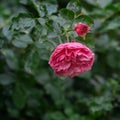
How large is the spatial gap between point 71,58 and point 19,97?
0.65 m

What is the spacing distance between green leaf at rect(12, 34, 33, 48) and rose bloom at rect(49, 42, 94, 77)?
0.42 m

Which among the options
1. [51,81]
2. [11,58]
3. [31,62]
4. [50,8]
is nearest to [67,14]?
[50,8]

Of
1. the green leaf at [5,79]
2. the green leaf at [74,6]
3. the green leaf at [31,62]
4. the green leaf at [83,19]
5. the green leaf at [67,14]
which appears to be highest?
the green leaf at [74,6]

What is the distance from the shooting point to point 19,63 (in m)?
1.87

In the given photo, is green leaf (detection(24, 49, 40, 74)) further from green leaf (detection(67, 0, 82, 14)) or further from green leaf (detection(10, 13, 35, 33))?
green leaf (detection(67, 0, 82, 14))

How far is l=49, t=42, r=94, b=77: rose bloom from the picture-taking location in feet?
4.02

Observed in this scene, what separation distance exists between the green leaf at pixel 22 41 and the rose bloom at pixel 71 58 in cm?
42

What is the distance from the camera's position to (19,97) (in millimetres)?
1817

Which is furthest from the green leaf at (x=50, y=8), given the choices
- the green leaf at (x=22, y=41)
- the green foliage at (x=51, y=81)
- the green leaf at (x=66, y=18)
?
the green leaf at (x=22, y=41)

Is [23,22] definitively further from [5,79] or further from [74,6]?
[5,79]

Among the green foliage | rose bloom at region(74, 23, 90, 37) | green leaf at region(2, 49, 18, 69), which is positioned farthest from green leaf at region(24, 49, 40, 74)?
rose bloom at region(74, 23, 90, 37)

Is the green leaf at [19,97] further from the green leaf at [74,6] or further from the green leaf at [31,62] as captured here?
the green leaf at [74,6]

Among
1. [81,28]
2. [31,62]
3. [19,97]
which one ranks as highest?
[81,28]

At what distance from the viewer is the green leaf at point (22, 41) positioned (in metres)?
1.65
